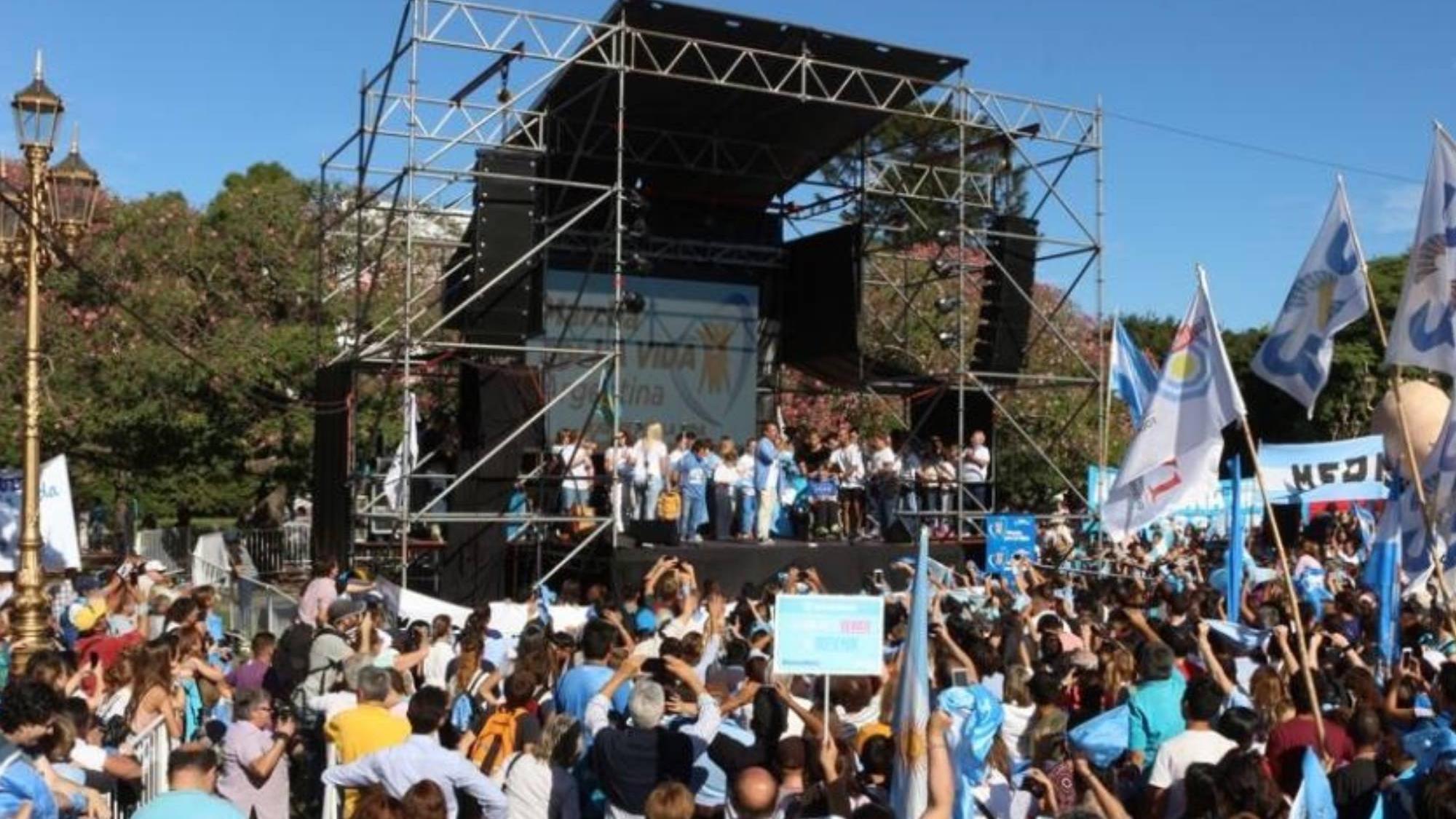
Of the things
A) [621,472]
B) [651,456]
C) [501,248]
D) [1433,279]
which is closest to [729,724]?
[1433,279]

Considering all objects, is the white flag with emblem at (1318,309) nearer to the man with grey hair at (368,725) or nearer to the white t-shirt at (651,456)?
the man with grey hair at (368,725)

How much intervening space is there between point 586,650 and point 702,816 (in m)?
1.10

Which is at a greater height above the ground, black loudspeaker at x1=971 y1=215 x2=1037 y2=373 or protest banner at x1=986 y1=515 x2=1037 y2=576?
black loudspeaker at x1=971 y1=215 x2=1037 y2=373

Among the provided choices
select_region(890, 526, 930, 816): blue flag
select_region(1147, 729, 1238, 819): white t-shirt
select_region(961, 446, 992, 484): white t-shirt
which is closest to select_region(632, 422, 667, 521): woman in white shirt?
select_region(961, 446, 992, 484): white t-shirt

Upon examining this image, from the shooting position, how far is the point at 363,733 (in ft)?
21.0

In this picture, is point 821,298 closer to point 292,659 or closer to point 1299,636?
point 292,659

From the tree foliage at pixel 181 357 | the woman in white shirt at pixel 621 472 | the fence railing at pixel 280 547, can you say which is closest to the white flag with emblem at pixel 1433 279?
the woman in white shirt at pixel 621 472

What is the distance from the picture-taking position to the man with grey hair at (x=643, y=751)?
20.1ft

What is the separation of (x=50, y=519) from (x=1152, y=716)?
10.9 m

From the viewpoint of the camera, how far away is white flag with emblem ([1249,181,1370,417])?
8469mm

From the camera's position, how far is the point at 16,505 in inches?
544

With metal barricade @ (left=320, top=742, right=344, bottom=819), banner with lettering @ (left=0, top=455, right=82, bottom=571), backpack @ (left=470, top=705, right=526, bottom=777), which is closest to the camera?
backpack @ (left=470, top=705, right=526, bottom=777)

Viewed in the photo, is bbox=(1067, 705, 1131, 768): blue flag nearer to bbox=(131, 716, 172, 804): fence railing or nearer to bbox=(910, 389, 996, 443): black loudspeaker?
bbox=(131, 716, 172, 804): fence railing

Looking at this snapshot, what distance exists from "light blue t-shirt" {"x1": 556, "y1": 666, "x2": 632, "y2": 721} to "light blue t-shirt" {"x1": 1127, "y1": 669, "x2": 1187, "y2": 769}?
7.58 feet
